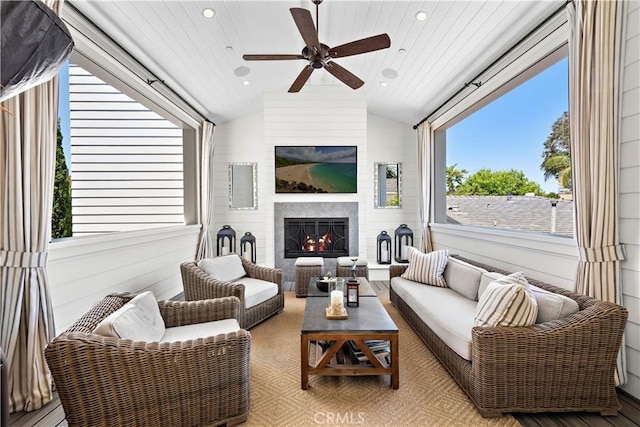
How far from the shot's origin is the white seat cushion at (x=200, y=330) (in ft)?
7.46

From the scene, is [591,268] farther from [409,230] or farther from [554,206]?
[409,230]

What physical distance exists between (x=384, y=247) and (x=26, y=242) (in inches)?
204

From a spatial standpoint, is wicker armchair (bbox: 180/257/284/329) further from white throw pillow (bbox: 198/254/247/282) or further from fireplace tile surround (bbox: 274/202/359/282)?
fireplace tile surround (bbox: 274/202/359/282)

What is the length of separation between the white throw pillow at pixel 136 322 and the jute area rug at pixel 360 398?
82cm

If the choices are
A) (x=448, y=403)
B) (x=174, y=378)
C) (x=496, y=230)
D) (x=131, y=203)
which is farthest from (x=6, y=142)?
(x=496, y=230)

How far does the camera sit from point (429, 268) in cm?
386

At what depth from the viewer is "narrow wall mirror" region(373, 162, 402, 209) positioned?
6523 mm

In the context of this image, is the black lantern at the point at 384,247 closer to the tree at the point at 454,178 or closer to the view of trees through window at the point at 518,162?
the view of trees through window at the point at 518,162

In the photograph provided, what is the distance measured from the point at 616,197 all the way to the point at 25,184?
394cm

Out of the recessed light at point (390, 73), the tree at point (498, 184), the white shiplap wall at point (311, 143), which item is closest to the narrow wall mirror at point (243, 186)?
the white shiplap wall at point (311, 143)

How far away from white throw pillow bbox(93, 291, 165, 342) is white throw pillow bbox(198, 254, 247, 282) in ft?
4.55

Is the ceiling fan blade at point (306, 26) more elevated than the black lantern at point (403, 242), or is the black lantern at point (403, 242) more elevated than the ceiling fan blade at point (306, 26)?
the ceiling fan blade at point (306, 26)

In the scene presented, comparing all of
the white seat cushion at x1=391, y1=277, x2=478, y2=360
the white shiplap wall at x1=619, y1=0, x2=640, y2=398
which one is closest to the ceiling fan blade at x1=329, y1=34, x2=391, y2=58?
the white shiplap wall at x1=619, y1=0, x2=640, y2=398

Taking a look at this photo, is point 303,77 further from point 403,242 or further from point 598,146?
point 403,242
